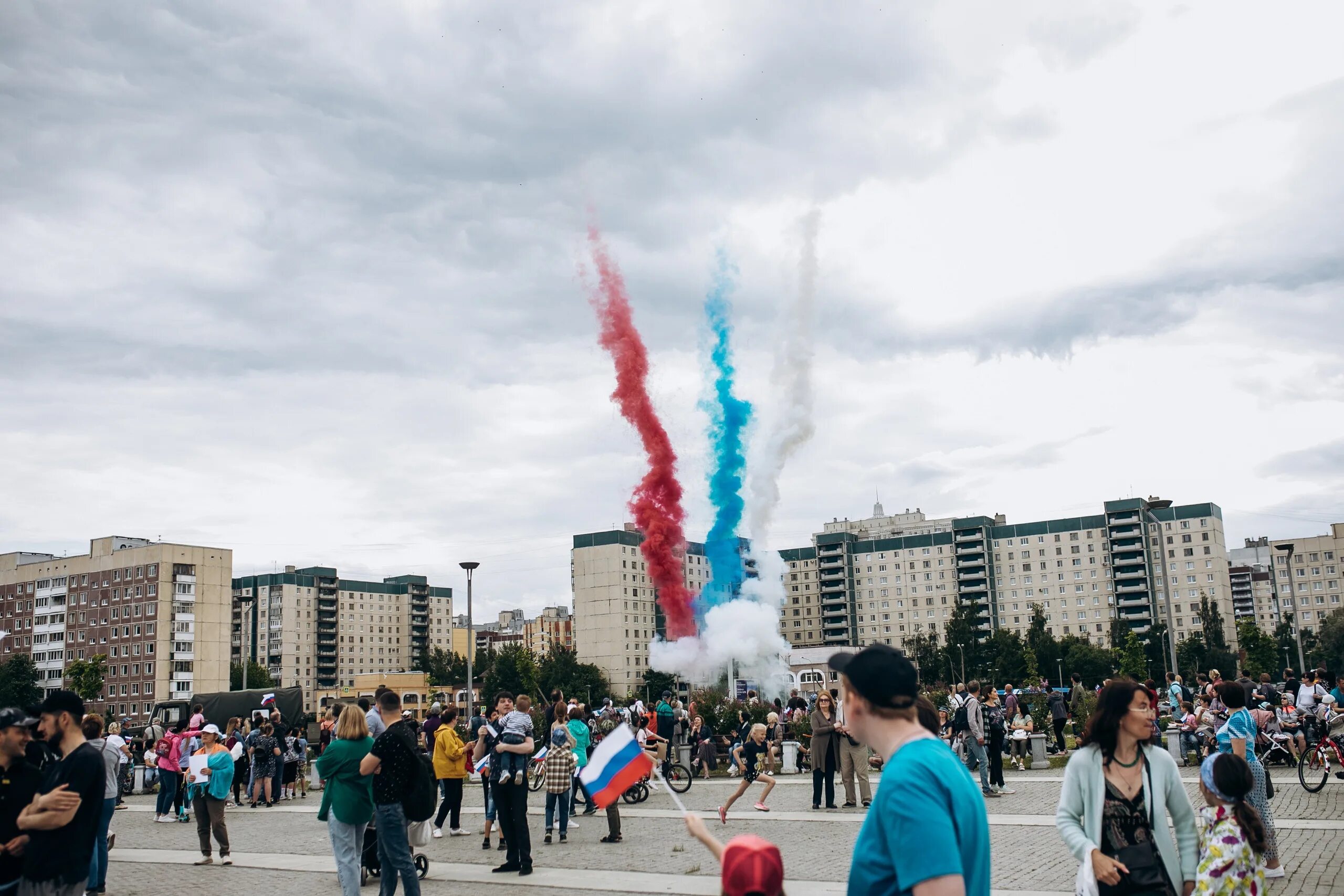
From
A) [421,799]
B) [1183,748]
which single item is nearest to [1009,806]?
[1183,748]

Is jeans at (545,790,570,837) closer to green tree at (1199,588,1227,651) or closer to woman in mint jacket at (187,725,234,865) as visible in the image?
woman in mint jacket at (187,725,234,865)

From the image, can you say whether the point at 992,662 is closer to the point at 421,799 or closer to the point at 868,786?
the point at 868,786

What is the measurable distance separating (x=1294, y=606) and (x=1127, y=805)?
51.6 m

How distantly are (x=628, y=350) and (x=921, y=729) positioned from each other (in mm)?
44509

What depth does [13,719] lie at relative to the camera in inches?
257

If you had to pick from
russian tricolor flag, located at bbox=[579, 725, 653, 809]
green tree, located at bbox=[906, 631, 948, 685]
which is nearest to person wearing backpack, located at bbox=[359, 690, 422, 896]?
russian tricolor flag, located at bbox=[579, 725, 653, 809]

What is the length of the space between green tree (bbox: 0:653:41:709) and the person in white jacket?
317ft

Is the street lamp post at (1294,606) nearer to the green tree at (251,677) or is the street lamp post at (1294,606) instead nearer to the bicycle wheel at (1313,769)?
the bicycle wheel at (1313,769)

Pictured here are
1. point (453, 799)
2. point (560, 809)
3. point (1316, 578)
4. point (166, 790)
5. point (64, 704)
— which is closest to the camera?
point (64, 704)

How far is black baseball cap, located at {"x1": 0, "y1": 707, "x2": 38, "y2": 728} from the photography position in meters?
6.44

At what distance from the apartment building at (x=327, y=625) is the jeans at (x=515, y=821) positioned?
450 feet

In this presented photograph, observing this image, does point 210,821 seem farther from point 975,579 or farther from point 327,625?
point 327,625

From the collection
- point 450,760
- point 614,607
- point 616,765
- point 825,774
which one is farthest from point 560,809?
point 614,607

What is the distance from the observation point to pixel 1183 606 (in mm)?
128750
